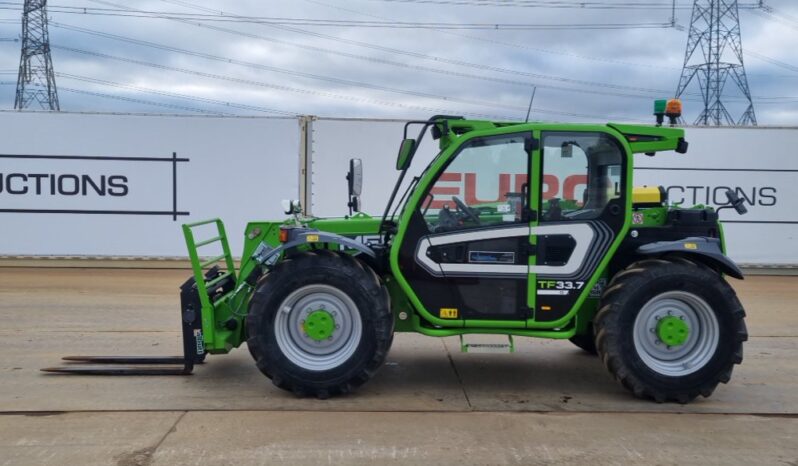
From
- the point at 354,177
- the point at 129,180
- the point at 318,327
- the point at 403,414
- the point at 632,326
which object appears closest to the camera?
the point at 403,414

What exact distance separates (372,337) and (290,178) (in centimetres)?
787

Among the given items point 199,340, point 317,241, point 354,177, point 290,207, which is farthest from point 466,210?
point 199,340

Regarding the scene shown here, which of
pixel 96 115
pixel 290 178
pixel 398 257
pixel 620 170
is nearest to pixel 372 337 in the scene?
pixel 398 257

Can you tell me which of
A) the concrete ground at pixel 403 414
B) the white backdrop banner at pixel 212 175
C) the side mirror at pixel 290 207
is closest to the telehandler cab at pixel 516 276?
the concrete ground at pixel 403 414

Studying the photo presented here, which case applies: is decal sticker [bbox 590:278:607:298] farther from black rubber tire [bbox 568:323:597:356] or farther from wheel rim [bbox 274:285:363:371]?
wheel rim [bbox 274:285:363:371]

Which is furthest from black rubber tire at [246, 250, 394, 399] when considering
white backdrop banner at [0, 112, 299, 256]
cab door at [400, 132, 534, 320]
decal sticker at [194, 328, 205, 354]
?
white backdrop banner at [0, 112, 299, 256]

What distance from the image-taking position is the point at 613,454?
446 centimetres

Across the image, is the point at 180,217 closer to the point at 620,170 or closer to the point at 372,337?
the point at 372,337

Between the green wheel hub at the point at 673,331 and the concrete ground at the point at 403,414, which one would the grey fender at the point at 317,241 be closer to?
the concrete ground at the point at 403,414

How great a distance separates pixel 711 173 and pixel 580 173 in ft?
27.6

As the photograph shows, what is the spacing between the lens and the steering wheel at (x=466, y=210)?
569cm

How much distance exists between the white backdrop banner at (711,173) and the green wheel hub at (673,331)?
25.1 ft

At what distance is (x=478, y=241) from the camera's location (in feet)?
18.6

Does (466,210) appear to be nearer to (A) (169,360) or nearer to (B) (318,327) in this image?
(B) (318,327)
